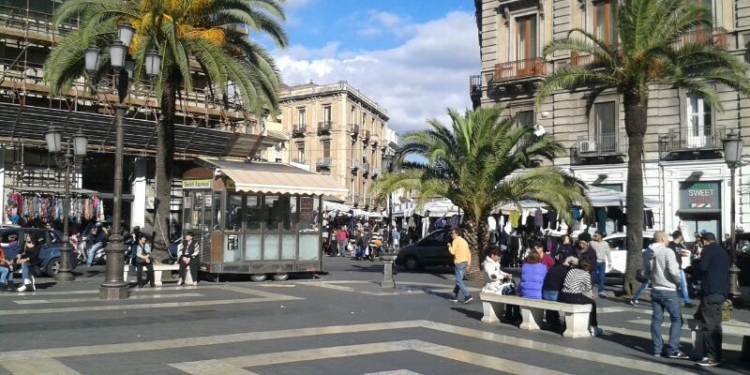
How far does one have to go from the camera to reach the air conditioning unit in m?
32.2

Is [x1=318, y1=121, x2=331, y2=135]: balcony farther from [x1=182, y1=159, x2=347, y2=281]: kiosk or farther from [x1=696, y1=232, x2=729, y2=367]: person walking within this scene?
[x1=696, y1=232, x2=729, y2=367]: person walking

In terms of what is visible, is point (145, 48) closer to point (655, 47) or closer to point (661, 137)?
point (655, 47)

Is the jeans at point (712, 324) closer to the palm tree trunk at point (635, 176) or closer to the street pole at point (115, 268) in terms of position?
the palm tree trunk at point (635, 176)

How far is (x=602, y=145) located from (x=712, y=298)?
924 inches

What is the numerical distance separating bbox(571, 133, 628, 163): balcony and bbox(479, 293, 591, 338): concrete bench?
20.3 m

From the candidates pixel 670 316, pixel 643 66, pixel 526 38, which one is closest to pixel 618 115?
pixel 526 38

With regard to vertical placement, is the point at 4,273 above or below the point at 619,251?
below

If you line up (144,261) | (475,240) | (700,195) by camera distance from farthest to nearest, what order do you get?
(700,195), (475,240), (144,261)

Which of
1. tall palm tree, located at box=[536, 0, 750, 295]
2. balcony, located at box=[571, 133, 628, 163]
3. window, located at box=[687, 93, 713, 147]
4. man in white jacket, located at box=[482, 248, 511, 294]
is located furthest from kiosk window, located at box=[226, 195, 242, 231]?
window, located at box=[687, 93, 713, 147]

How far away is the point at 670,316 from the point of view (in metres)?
9.97

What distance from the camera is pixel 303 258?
21.1 metres

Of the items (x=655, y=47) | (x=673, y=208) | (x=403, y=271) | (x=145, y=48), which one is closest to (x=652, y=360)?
(x=655, y=47)

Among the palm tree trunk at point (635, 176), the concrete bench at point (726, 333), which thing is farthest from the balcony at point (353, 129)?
the concrete bench at point (726, 333)

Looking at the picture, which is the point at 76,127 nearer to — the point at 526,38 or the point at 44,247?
the point at 44,247
